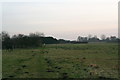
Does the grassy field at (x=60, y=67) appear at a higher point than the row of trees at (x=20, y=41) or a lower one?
lower

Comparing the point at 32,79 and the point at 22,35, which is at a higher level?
the point at 22,35

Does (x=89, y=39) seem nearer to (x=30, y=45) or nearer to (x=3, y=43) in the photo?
(x=30, y=45)

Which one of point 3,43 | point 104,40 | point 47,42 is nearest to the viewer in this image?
point 3,43

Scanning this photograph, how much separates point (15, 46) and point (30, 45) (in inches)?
228

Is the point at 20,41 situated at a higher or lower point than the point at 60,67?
higher

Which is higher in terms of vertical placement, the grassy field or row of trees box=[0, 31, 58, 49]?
row of trees box=[0, 31, 58, 49]

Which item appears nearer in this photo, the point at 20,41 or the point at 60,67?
the point at 60,67

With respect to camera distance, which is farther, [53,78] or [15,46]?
[15,46]

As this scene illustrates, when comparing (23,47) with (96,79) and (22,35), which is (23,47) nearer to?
(22,35)

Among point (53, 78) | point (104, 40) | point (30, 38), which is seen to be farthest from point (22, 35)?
point (53, 78)

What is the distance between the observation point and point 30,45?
58.5 metres

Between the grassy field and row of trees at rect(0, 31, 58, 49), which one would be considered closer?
the grassy field

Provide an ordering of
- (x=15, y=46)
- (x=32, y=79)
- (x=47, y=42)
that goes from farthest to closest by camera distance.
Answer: (x=47, y=42) < (x=15, y=46) < (x=32, y=79)

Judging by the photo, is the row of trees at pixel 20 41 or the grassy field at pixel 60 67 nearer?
the grassy field at pixel 60 67
